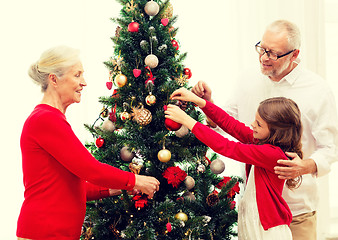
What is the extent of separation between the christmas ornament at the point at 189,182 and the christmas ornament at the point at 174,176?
42 mm

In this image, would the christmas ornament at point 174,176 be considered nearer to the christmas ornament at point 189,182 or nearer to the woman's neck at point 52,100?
the christmas ornament at point 189,182

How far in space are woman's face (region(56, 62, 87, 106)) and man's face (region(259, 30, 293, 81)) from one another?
1.04 meters

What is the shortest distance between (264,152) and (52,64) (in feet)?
3.39

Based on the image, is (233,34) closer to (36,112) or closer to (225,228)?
(225,228)

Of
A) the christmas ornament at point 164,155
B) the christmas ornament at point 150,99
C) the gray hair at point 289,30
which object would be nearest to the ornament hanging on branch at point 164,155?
the christmas ornament at point 164,155

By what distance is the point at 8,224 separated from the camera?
2.99 m

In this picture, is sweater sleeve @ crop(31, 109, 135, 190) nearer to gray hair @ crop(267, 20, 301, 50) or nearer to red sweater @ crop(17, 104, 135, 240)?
red sweater @ crop(17, 104, 135, 240)

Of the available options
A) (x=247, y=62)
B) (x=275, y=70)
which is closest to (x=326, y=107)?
(x=275, y=70)

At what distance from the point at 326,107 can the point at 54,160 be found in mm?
1528

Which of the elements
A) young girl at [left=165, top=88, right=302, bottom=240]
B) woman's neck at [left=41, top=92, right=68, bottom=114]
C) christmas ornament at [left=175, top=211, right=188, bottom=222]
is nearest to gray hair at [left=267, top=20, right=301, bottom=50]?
young girl at [left=165, top=88, right=302, bottom=240]

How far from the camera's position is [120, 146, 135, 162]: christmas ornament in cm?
197

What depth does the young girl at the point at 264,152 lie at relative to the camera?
1815 millimetres

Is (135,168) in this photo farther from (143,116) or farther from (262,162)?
(262,162)

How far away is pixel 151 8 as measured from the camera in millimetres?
1961
